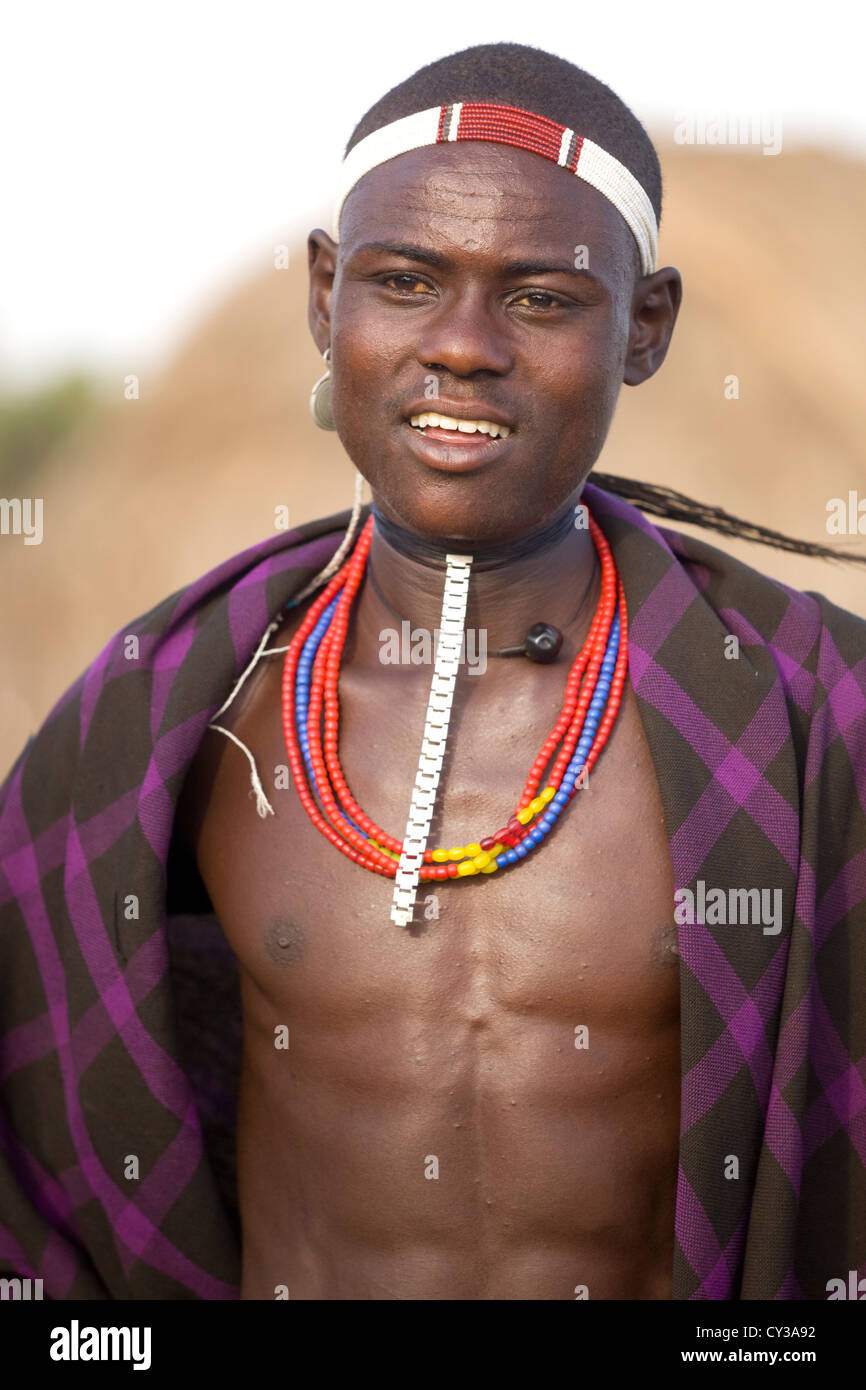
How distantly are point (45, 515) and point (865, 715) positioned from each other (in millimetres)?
8003

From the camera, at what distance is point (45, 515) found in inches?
377

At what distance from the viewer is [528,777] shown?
7.67 feet

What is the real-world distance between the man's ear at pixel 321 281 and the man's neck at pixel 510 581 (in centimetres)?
30

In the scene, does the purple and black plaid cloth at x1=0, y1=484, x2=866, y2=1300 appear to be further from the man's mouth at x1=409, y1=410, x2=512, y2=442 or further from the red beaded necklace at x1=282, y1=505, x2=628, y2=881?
the man's mouth at x1=409, y1=410, x2=512, y2=442

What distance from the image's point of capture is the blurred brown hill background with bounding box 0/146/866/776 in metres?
8.43

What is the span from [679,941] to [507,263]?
100 cm

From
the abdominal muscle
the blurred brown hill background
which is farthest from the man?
the blurred brown hill background

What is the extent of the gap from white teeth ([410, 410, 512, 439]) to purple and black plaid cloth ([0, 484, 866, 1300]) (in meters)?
0.38

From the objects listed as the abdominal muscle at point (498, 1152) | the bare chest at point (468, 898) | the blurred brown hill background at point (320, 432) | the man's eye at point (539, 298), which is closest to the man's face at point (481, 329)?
the man's eye at point (539, 298)

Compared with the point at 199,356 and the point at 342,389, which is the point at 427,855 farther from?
the point at 199,356

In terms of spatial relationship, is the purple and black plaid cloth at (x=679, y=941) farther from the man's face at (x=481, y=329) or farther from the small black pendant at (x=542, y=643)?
the man's face at (x=481, y=329)

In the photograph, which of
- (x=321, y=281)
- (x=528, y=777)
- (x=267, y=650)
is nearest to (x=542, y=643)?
(x=528, y=777)

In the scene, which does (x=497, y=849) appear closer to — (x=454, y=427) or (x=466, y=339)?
(x=454, y=427)

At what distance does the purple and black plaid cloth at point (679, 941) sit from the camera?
86.7 inches
